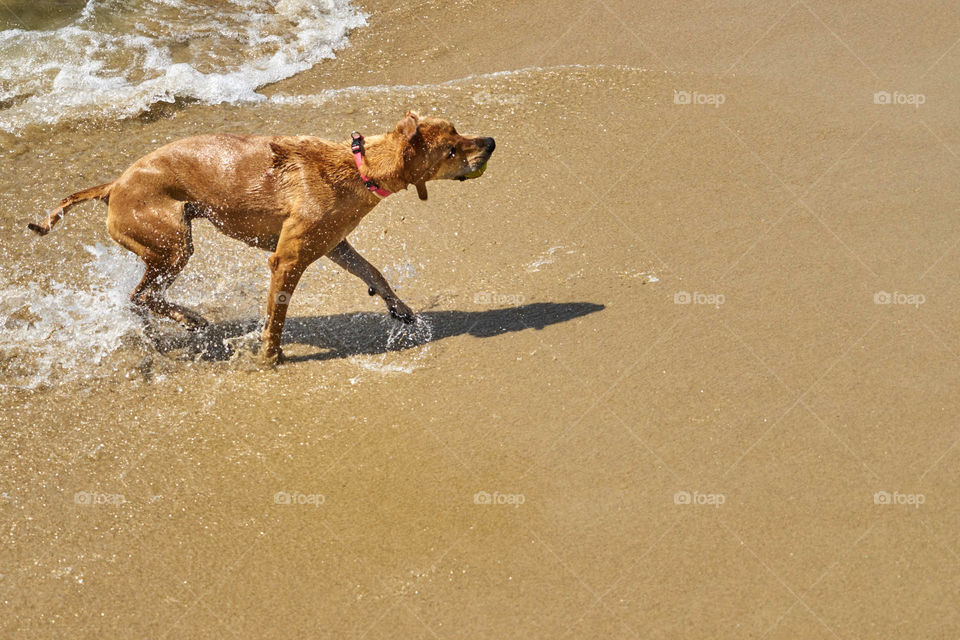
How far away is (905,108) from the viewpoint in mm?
8711

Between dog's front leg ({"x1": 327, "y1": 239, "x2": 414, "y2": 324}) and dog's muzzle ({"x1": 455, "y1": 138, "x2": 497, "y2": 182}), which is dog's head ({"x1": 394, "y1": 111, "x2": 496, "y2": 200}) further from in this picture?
dog's front leg ({"x1": 327, "y1": 239, "x2": 414, "y2": 324})

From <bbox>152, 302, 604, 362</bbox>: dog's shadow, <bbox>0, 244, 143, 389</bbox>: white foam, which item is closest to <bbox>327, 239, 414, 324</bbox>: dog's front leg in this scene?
<bbox>152, 302, 604, 362</bbox>: dog's shadow

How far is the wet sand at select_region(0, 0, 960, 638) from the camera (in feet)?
15.6

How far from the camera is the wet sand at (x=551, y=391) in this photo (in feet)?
15.6

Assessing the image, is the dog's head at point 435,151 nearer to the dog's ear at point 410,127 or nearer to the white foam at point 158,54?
the dog's ear at point 410,127

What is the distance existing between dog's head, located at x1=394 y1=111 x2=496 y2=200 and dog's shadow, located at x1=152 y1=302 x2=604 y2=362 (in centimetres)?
107

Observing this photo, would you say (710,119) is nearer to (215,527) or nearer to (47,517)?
(215,527)

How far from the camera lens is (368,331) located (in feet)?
22.4

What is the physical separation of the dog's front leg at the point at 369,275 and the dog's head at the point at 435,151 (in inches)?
31.5

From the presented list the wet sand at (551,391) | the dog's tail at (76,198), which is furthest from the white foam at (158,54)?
the dog's tail at (76,198)

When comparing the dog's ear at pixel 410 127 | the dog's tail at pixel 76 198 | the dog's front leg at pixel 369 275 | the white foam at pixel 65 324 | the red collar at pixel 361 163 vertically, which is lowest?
the white foam at pixel 65 324

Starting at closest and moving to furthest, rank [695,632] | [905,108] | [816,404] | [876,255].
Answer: [695,632], [816,404], [876,255], [905,108]

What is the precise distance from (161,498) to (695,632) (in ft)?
10.2

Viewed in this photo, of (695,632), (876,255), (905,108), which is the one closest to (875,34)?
(905,108)
